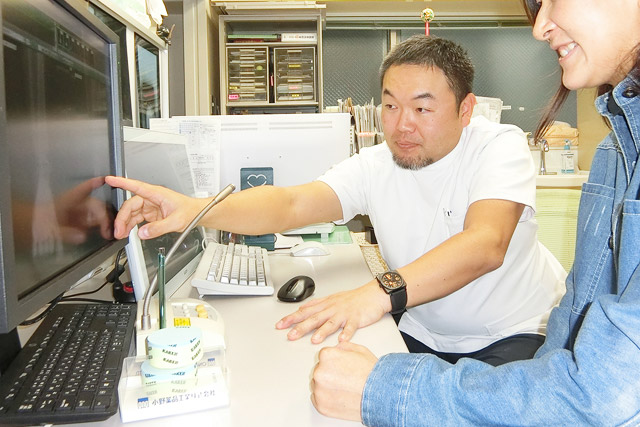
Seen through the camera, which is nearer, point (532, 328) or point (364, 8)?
point (532, 328)

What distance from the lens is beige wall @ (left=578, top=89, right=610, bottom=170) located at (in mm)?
3076

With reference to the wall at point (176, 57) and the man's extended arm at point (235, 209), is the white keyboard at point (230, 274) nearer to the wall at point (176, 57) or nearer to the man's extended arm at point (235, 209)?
the man's extended arm at point (235, 209)

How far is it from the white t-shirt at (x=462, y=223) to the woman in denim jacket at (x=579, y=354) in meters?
0.48

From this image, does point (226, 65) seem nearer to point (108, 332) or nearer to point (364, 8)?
point (364, 8)

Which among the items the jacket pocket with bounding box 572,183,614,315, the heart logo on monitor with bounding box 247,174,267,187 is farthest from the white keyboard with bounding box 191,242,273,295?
the jacket pocket with bounding box 572,183,614,315

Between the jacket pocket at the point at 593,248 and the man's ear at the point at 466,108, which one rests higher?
the man's ear at the point at 466,108

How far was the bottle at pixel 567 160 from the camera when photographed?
3.18m

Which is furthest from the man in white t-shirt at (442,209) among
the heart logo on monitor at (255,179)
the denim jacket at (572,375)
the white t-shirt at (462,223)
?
the denim jacket at (572,375)

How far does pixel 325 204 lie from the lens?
155 centimetres

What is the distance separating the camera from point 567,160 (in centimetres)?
319

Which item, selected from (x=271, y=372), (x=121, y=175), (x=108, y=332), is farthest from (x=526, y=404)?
A: (x=121, y=175)

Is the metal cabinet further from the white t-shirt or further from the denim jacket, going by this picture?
the denim jacket

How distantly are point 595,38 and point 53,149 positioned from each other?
0.72 m

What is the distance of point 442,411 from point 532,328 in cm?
83
